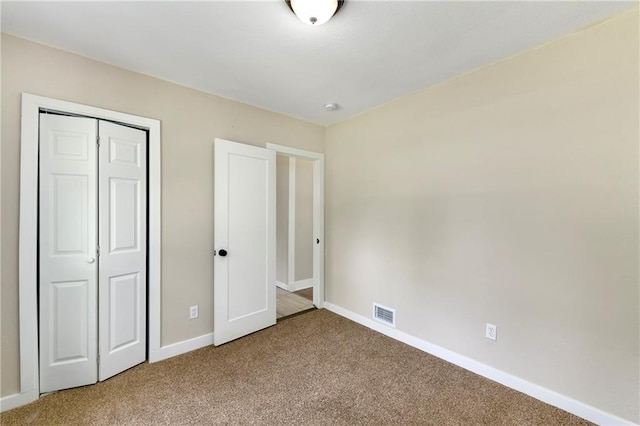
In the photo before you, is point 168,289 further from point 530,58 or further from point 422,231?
point 530,58

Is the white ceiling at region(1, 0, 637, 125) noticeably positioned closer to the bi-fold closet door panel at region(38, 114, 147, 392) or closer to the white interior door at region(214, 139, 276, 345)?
the bi-fold closet door panel at region(38, 114, 147, 392)

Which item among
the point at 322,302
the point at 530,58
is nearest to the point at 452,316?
the point at 322,302

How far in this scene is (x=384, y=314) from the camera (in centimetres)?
284

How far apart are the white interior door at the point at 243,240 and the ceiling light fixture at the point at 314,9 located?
4.75 ft

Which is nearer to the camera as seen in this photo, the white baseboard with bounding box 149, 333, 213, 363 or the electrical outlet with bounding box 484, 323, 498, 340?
the electrical outlet with bounding box 484, 323, 498, 340

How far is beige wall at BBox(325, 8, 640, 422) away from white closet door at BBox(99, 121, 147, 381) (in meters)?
2.31

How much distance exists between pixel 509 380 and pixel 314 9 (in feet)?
9.26

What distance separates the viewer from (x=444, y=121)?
236 cm

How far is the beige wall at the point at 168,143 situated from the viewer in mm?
1729

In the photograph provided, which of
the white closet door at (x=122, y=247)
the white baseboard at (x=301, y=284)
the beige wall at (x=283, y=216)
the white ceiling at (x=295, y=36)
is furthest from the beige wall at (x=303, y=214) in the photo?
the white closet door at (x=122, y=247)

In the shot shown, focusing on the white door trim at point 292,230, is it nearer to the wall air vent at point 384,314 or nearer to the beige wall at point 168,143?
the beige wall at point 168,143

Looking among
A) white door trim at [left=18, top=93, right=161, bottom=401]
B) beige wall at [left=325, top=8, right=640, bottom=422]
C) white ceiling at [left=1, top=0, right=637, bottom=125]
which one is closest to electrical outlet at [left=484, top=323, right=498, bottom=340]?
beige wall at [left=325, top=8, right=640, bottom=422]

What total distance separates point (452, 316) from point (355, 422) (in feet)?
3.99

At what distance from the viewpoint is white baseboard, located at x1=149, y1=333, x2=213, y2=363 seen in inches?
90.2
